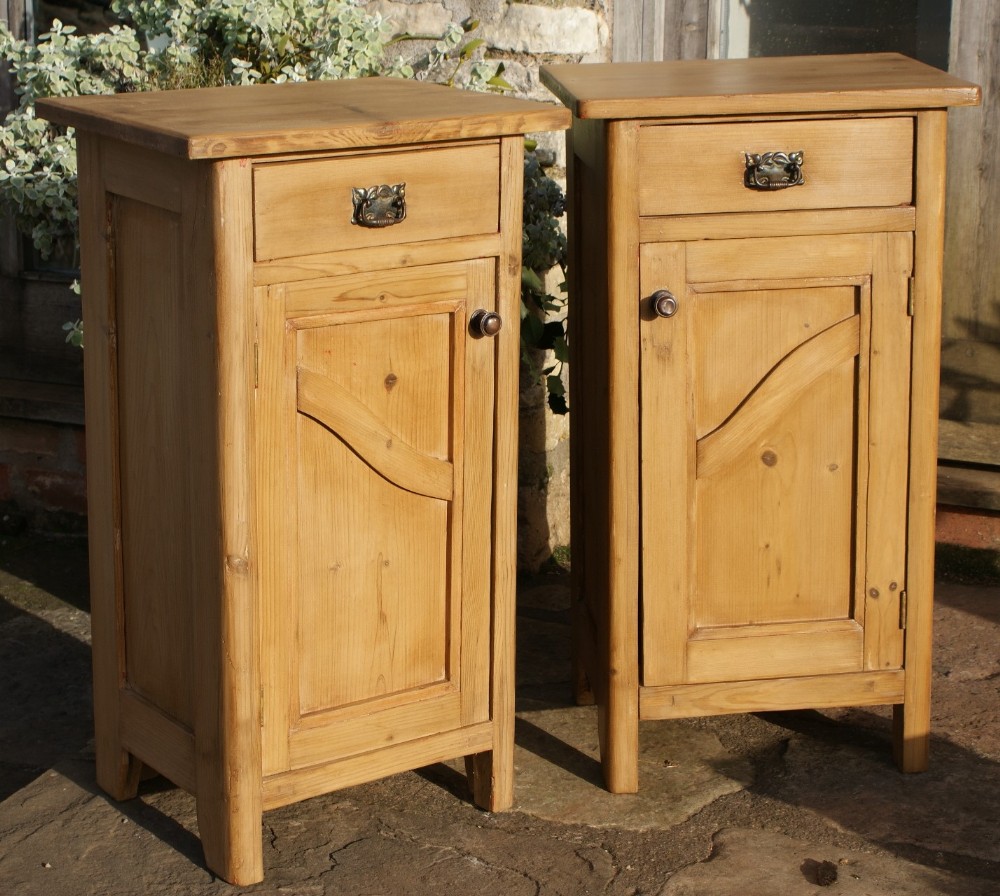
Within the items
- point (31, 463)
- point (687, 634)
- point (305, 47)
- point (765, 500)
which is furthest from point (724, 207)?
point (31, 463)

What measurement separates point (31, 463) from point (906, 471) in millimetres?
2732

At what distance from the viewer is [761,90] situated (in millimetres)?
2938

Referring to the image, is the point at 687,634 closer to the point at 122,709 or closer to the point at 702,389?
the point at 702,389

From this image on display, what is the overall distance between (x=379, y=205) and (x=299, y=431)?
412mm

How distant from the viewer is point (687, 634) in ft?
10.4

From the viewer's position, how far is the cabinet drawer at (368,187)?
2.61 metres

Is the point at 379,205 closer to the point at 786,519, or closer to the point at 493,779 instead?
the point at 786,519

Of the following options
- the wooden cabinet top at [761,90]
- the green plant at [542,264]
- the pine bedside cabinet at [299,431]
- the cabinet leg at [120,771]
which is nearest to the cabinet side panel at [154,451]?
the pine bedside cabinet at [299,431]

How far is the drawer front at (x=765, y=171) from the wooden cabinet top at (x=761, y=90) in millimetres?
41

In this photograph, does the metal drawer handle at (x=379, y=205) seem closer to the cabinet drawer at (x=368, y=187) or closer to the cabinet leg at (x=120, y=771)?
the cabinet drawer at (x=368, y=187)

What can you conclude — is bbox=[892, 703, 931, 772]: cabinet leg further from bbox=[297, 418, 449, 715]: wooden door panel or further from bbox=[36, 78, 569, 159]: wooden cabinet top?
bbox=[36, 78, 569, 159]: wooden cabinet top

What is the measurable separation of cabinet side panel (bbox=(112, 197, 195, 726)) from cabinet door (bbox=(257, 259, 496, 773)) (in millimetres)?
182

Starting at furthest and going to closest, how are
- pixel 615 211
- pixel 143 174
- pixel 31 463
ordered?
pixel 31 463 < pixel 615 211 < pixel 143 174

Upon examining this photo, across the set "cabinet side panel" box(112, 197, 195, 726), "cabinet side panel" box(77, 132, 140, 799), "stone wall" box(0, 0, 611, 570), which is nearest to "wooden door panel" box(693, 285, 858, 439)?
"cabinet side panel" box(112, 197, 195, 726)
